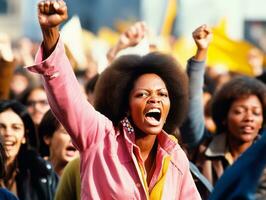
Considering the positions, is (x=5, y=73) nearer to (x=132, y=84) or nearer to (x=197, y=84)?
(x=197, y=84)

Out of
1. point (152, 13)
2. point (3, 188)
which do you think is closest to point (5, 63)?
point (3, 188)

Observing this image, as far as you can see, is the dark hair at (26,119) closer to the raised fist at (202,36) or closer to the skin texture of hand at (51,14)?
the raised fist at (202,36)

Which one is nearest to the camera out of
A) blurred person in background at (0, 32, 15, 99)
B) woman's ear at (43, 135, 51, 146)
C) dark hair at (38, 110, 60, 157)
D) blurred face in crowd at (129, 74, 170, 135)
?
blurred face in crowd at (129, 74, 170, 135)

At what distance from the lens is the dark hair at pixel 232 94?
8.20m

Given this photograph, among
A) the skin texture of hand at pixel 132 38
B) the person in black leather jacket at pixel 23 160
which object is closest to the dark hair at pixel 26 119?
the person in black leather jacket at pixel 23 160

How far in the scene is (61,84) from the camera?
5.54 metres

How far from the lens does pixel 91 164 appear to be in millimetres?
5766

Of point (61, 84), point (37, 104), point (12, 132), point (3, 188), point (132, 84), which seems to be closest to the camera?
point (61, 84)

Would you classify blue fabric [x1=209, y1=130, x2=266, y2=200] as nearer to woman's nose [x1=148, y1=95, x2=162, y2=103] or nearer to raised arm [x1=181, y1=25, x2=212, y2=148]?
woman's nose [x1=148, y1=95, x2=162, y2=103]

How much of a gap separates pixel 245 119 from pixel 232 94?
0.22m

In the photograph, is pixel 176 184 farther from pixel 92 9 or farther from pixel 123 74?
pixel 92 9

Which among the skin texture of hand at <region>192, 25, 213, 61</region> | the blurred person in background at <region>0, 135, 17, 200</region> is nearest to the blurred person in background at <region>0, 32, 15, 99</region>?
the skin texture of hand at <region>192, 25, 213, 61</region>

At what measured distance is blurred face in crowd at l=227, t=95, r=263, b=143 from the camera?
810cm

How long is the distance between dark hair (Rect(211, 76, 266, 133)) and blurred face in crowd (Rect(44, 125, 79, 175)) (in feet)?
2.97
